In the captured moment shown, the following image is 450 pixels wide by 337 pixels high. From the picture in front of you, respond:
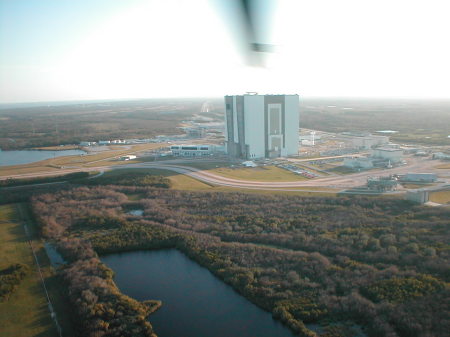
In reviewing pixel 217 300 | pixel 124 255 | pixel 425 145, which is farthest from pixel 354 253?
pixel 425 145

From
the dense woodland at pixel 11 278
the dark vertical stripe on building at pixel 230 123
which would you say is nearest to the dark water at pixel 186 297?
the dense woodland at pixel 11 278

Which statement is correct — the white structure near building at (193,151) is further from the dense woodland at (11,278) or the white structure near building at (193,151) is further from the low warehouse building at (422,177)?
the dense woodland at (11,278)

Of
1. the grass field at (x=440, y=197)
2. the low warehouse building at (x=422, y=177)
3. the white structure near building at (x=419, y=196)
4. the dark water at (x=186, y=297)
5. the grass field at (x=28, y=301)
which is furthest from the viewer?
the low warehouse building at (x=422, y=177)

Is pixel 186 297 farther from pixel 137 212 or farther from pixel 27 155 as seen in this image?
pixel 27 155

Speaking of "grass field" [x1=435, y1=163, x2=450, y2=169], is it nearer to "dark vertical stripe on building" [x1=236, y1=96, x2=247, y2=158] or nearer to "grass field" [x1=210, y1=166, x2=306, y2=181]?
"grass field" [x1=210, y1=166, x2=306, y2=181]

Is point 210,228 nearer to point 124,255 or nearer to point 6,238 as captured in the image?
point 124,255

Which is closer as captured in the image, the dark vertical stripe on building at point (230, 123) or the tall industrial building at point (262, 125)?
the tall industrial building at point (262, 125)

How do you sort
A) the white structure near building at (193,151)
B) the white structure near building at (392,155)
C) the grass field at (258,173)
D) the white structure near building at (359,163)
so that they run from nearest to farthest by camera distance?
the grass field at (258,173) → the white structure near building at (359,163) → the white structure near building at (392,155) → the white structure near building at (193,151)

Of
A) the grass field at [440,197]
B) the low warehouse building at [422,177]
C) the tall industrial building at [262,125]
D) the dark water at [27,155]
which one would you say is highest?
the tall industrial building at [262,125]
